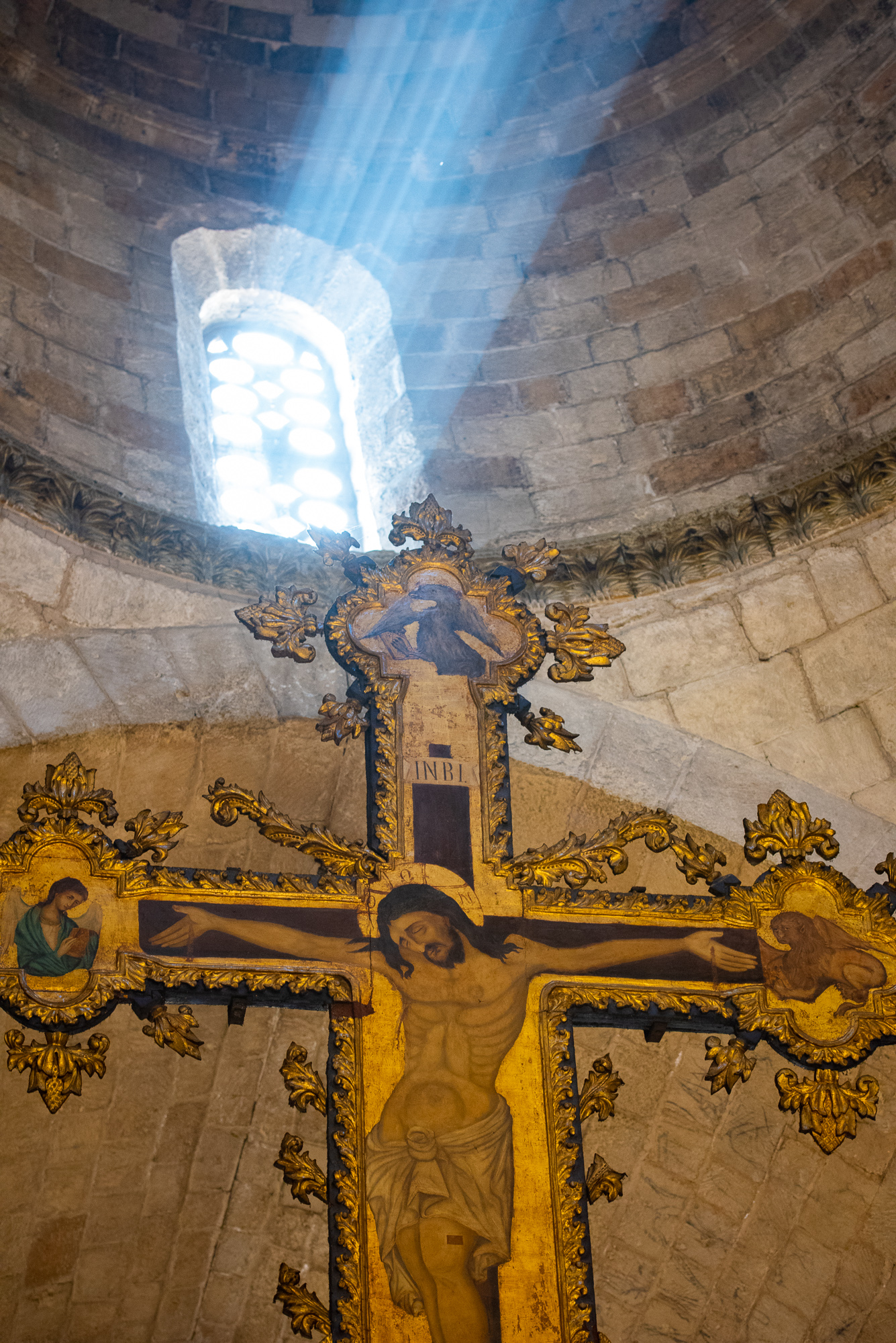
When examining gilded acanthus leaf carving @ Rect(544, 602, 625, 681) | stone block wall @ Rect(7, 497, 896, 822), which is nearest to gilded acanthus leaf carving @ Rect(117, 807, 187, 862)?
gilded acanthus leaf carving @ Rect(544, 602, 625, 681)

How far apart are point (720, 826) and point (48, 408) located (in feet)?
10.1

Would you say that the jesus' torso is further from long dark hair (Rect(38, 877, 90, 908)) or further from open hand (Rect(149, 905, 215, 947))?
long dark hair (Rect(38, 877, 90, 908))

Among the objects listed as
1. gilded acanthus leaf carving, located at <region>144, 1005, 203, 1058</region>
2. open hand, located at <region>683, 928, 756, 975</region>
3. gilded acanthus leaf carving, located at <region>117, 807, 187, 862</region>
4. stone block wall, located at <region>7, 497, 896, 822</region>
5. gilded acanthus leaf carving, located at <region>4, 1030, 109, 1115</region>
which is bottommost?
gilded acanthus leaf carving, located at <region>4, 1030, 109, 1115</region>

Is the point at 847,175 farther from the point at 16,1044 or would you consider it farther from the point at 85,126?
Result: the point at 16,1044

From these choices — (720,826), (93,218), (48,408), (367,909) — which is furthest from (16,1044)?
(93,218)

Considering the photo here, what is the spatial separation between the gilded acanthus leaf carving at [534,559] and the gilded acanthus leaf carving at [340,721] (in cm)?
50

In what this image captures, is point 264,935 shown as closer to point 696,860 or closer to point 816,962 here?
point 696,860

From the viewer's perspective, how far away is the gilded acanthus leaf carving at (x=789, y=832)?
2.87 m

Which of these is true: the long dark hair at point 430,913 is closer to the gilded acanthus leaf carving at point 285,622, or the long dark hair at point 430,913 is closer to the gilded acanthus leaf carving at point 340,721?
the gilded acanthus leaf carving at point 340,721

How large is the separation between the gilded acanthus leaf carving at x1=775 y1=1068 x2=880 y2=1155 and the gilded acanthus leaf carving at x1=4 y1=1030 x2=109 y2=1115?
1202mm

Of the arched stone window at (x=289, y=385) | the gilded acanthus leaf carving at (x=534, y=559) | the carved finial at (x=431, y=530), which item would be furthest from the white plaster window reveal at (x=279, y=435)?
the gilded acanthus leaf carving at (x=534, y=559)

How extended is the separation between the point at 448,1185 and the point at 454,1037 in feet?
0.83

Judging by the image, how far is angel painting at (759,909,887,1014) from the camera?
2.77 metres

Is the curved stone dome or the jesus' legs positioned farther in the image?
the curved stone dome
